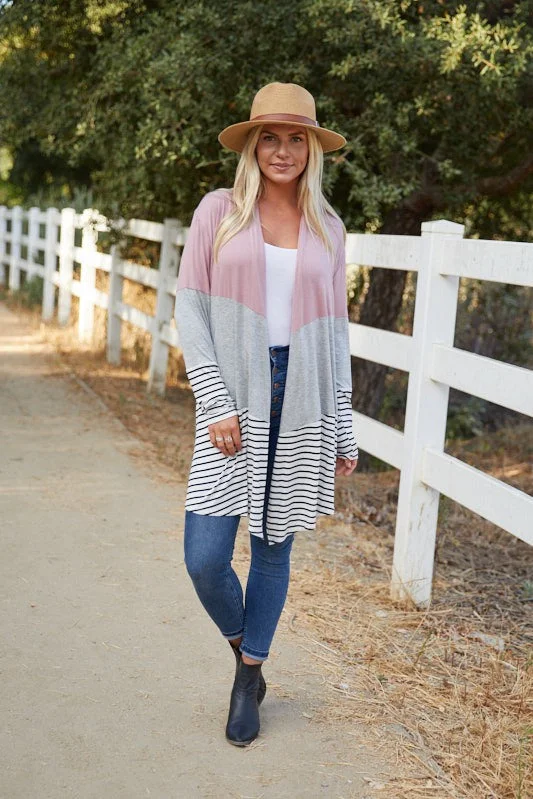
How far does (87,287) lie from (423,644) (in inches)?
328

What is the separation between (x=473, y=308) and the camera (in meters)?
11.1

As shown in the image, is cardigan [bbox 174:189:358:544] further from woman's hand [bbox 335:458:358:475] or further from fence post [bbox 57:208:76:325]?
fence post [bbox 57:208:76:325]

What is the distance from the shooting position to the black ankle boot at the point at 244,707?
313 cm

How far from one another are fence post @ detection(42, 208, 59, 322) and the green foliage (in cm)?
459

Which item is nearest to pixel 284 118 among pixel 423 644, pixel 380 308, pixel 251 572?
pixel 251 572

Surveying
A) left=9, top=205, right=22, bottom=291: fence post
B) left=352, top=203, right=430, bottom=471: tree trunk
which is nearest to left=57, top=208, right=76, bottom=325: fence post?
left=9, top=205, right=22, bottom=291: fence post

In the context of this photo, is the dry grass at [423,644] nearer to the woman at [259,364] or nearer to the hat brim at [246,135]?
the woman at [259,364]

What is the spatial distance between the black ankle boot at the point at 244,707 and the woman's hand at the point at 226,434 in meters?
0.70

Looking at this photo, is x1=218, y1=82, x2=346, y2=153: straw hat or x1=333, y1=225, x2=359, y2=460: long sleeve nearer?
x1=218, y1=82, x2=346, y2=153: straw hat

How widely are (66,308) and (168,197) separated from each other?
4344 mm

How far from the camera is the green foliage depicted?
6652 mm

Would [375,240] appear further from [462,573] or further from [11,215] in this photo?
[11,215]

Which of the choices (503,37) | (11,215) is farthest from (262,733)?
(11,215)

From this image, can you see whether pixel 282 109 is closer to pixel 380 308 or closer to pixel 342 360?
pixel 342 360
